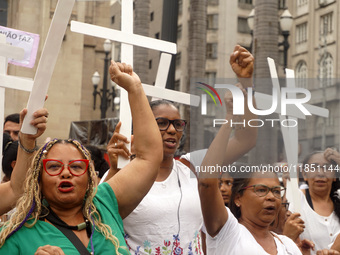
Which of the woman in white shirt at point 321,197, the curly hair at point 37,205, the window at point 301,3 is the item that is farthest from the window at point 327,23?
the curly hair at point 37,205

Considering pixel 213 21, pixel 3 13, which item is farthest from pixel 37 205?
pixel 213 21

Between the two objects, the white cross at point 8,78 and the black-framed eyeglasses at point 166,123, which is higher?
the white cross at point 8,78

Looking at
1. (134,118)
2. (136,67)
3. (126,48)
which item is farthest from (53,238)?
(136,67)

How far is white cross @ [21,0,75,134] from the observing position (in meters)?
4.20

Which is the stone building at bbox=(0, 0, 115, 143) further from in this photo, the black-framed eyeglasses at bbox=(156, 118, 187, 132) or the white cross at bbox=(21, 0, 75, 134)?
the white cross at bbox=(21, 0, 75, 134)

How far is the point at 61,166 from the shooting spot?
3.85 m

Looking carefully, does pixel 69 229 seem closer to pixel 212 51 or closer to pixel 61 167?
pixel 61 167

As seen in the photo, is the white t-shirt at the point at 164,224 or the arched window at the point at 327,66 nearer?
the white t-shirt at the point at 164,224

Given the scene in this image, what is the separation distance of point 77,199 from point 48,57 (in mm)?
905

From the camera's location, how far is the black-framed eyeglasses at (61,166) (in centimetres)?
384

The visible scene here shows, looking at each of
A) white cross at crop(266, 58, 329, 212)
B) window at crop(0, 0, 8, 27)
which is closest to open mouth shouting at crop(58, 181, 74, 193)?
white cross at crop(266, 58, 329, 212)

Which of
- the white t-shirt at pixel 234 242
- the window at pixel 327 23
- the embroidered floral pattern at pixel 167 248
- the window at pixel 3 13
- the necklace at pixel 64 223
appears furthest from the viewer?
the window at pixel 327 23

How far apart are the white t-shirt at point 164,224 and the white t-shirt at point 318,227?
1159mm

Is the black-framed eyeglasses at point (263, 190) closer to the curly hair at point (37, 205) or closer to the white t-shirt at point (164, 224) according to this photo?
the white t-shirt at point (164, 224)
